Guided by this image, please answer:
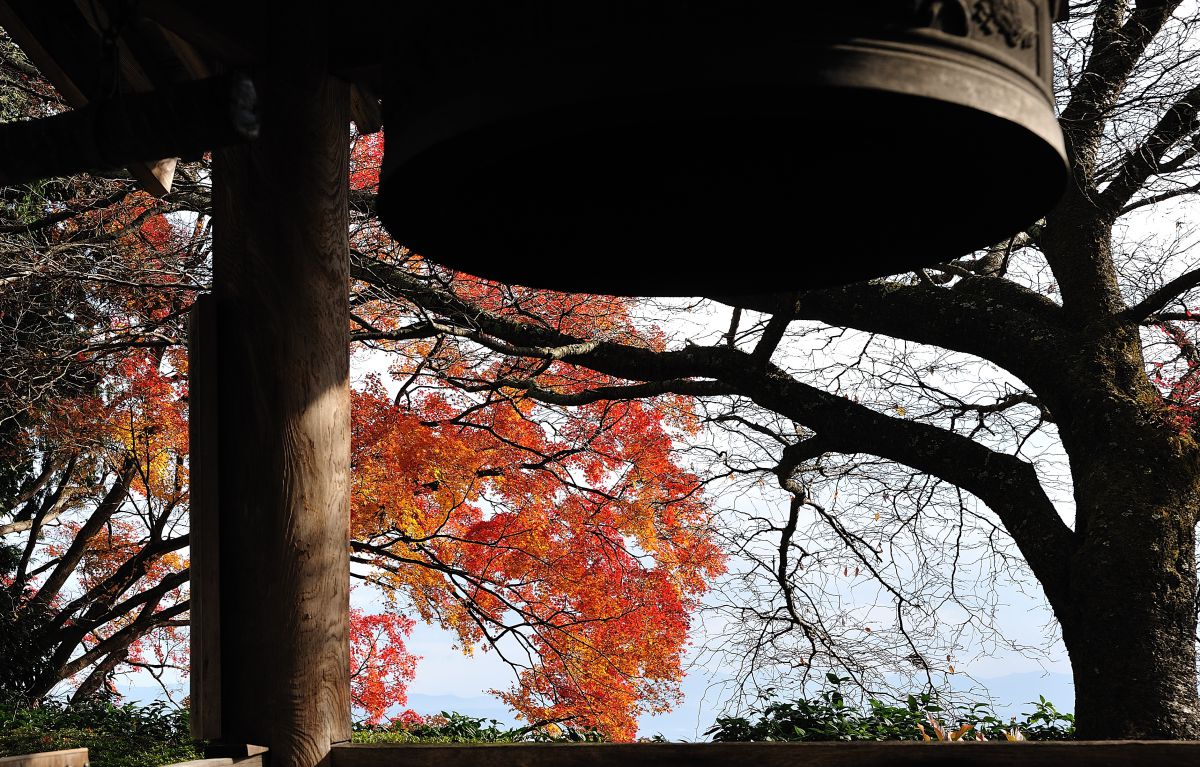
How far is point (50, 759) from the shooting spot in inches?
81.8

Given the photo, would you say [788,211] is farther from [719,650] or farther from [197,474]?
[719,650]

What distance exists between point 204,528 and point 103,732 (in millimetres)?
7472

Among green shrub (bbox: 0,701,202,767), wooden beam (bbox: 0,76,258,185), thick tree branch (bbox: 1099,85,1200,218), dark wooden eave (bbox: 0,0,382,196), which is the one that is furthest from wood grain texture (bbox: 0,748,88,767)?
thick tree branch (bbox: 1099,85,1200,218)

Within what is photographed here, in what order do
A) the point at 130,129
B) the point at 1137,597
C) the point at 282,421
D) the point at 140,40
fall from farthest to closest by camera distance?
the point at 1137,597 → the point at 140,40 → the point at 282,421 → the point at 130,129

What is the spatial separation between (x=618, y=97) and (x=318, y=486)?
153cm

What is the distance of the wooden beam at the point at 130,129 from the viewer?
1877mm

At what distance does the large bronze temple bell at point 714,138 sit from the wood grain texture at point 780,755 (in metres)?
1.05

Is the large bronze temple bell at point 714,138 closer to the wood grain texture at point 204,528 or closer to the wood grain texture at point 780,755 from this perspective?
the wood grain texture at point 204,528

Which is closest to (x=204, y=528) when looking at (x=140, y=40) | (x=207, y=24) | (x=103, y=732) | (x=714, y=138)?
(x=207, y=24)

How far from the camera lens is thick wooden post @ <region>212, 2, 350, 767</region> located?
228 cm

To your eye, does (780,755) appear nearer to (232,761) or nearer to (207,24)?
(232,761)

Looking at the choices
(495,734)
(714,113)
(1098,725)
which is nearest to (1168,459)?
(1098,725)

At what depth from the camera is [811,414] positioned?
7.37 metres

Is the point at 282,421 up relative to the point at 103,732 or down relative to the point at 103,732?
up
